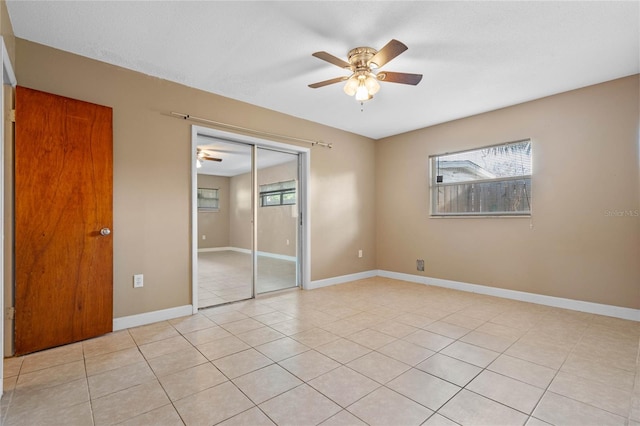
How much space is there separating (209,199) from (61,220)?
1.90 m

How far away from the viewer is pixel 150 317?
302 cm

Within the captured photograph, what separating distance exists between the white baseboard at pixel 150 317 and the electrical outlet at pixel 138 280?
29 centimetres

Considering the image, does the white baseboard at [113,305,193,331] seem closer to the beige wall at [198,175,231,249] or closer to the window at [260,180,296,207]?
the beige wall at [198,175,231,249]

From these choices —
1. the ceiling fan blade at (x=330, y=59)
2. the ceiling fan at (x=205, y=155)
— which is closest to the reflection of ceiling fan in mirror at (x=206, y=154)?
the ceiling fan at (x=205, y=155)

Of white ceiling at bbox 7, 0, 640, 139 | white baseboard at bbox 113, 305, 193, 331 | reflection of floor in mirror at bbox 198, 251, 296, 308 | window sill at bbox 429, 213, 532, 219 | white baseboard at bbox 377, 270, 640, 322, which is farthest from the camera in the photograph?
reflection of floor in mirror at bbox 198, 251, 296, 308

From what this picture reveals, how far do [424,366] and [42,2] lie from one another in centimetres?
Answer: 371

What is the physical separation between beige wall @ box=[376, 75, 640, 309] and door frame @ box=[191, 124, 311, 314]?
1.94 metres

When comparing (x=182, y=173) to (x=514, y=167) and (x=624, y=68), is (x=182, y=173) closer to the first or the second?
(x=514, y=167)

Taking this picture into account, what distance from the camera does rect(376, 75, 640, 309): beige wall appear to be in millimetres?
3121

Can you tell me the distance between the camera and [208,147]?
159 inches

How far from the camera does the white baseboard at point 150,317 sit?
9.35 ft

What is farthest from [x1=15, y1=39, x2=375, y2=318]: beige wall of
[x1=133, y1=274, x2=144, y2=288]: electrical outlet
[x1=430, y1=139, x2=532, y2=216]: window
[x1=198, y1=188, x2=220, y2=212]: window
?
[x1=430, y1=139, x2=532, y2=216]: window

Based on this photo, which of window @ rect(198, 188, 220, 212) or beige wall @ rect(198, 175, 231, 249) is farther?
beige wall @ rect(198, 175, 231, 249)

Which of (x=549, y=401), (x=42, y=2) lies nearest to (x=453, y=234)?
(x=549, y=401)
